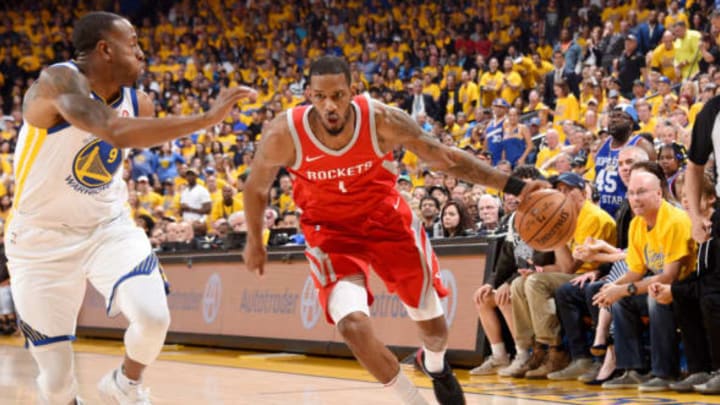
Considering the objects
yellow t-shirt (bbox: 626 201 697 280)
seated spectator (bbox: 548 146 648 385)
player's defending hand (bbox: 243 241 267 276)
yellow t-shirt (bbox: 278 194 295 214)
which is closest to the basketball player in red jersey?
player's defending hand (bbox: 243 241 267 276)

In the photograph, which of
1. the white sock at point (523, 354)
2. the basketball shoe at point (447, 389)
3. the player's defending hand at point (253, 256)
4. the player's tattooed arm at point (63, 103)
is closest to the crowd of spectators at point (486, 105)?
the white sock at point (523, 354)

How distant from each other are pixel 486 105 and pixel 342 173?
38.8 ft

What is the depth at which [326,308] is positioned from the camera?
5.19 meters

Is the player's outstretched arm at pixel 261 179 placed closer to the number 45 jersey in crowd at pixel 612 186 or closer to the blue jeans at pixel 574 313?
the blue jeans at pixel 574 313

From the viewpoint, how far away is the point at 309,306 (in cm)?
1029

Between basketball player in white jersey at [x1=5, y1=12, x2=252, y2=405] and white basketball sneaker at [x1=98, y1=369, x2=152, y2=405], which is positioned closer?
basketball player in white jersey at [x1=5, y1=12, x2=252, y2=405]

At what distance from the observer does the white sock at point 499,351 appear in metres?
8.27

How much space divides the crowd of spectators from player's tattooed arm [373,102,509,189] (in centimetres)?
95

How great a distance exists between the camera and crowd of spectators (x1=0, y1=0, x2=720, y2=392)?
794 cm

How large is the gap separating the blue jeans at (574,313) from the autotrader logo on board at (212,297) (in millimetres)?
5126

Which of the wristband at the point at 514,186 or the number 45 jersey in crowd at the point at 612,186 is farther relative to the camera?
the number 45 jersey in crowd at the point at 612,186

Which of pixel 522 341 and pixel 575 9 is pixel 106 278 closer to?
pixel 522 341

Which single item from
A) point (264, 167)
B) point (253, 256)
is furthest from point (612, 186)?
point (253, 256)

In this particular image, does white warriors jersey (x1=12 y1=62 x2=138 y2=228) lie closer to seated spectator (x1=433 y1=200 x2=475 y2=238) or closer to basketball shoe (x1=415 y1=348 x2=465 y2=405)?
basketball shoe (x1=415 y1=348 x2=465 y2=405)
